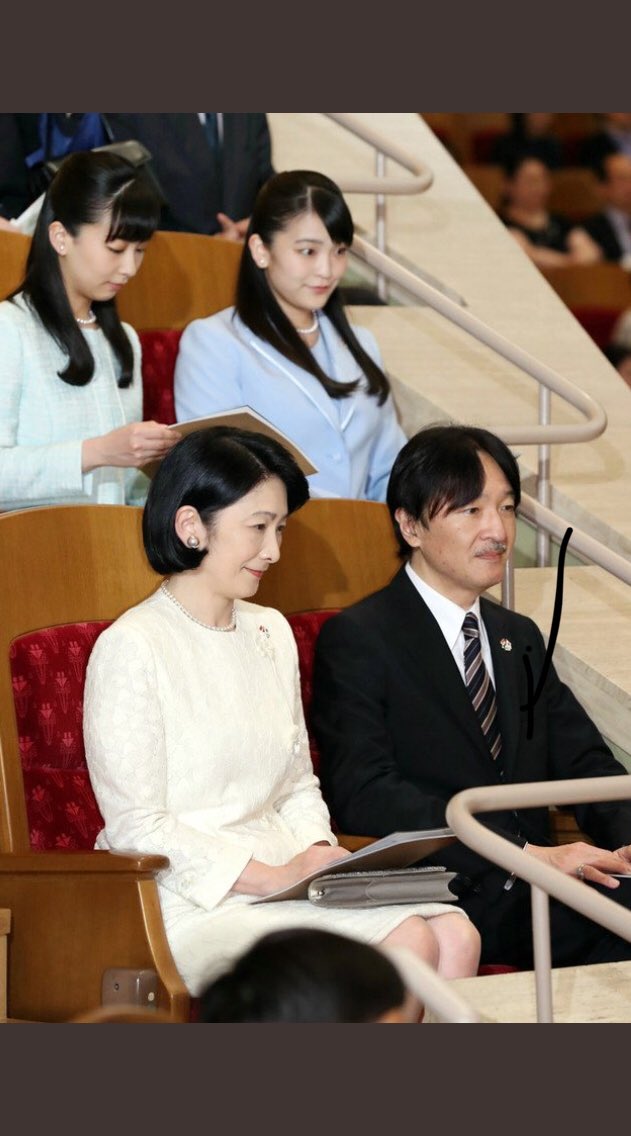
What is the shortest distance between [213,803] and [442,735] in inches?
17.7

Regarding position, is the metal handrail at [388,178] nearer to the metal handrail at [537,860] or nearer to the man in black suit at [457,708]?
Answer: the man in black suit at [457,708]

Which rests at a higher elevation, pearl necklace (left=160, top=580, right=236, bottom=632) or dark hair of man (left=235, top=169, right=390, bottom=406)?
dark hair of man (left=235, top=169, right=390, bottom=406)

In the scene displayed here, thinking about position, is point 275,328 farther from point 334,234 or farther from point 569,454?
point 569,454

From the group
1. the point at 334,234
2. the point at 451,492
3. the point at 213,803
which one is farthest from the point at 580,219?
the point at 213,803

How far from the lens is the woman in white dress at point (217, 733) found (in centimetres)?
258

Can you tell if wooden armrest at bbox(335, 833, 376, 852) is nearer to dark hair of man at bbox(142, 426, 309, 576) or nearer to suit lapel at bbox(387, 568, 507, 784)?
suit lapel at bbox(387, 568, 507, 784)

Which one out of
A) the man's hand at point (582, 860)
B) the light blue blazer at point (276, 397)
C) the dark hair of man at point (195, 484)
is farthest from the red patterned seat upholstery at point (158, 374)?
the man's hand at point (582, 860)

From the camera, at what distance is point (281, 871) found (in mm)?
2631

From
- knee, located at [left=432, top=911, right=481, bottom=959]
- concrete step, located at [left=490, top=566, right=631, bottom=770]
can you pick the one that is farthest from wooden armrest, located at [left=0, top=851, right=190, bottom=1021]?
concrete step, located at [left=490, top=566, right=631, bottom=770]

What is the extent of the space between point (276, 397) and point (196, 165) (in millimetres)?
986

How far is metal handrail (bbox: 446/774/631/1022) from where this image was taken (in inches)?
82.4

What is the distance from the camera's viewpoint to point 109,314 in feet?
11.4

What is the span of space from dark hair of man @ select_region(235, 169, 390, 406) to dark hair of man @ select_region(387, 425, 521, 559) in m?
0.65

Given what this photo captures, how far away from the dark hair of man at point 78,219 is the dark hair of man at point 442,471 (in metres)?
0.64
